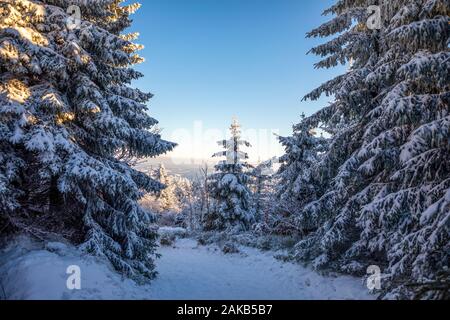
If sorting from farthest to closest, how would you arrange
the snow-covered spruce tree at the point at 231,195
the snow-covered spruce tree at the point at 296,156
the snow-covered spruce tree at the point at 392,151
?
the snow-covered spruce tree at the point at 231,195, the snow-covered spruce tree at the point at 296,156, the snow-covered spruce tree at the point at 392,151

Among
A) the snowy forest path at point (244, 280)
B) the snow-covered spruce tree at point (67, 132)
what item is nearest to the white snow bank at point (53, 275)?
the snow-covered spruce tree at point (67, 132)

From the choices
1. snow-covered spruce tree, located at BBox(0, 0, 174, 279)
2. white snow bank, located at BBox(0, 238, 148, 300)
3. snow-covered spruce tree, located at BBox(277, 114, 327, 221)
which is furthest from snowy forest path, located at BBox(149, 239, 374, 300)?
snow-covered spruce tree, located at BBox(277, 114, 327, 221)

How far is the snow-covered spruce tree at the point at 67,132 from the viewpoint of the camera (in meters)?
8.21

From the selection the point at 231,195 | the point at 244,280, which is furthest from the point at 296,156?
the point at 244,280

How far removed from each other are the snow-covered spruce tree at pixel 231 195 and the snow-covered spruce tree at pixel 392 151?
1107 centimetres

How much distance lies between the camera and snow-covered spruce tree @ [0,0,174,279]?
8.21 metres

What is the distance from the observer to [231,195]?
23688 mm

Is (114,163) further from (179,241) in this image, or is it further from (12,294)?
(179,241)

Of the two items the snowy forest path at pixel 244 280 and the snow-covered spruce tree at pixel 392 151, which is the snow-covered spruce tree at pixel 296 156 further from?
the snow-covered spruce tree at pixel 392 151

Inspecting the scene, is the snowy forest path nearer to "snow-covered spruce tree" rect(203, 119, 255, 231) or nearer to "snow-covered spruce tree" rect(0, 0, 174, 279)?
"snow-covered spruce tree" rect(0, 0, 174, 279)

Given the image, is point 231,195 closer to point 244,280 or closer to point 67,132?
point 244,280

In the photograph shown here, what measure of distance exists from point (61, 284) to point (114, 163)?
4574 mm

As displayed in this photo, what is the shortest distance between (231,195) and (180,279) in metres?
11.4

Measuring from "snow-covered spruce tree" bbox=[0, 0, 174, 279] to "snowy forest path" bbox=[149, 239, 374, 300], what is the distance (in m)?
1.75
